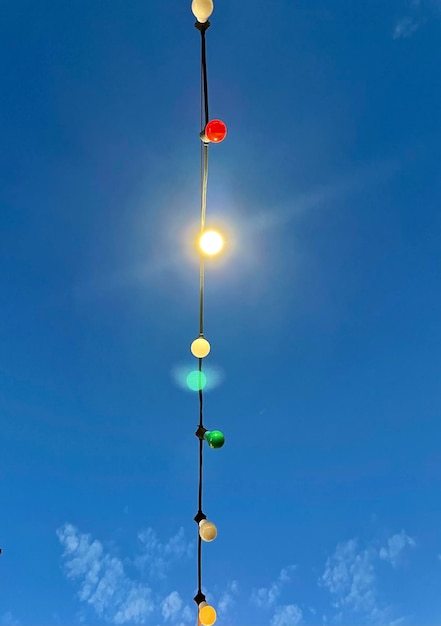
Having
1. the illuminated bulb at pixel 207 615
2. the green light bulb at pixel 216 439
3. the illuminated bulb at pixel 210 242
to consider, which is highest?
the illuminated bulb at pixel 210 242

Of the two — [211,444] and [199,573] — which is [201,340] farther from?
[199,573]

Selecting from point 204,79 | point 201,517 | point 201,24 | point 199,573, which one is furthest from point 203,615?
point 201,24

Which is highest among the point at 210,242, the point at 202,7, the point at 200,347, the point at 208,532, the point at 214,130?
the point at 202,7

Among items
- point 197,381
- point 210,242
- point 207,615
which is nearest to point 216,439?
point 197,381

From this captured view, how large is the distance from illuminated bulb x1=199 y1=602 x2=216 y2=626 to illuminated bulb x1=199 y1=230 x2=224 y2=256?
244cm

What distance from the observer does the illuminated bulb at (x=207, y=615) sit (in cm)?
291

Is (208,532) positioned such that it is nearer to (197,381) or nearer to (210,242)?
(197,381)

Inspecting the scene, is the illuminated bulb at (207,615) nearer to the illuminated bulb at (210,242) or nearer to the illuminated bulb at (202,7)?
the illuminated bulb at (210,242)

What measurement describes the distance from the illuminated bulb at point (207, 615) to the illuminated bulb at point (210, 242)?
244cm

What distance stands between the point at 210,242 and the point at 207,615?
2.52 metres

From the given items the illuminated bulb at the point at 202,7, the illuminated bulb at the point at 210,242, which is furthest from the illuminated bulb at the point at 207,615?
the illuminated bulb at the point at 202,7

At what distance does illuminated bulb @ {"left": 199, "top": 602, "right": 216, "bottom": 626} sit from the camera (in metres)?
2.91

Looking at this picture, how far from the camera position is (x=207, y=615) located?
9.57ft

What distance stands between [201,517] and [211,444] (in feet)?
2.20
